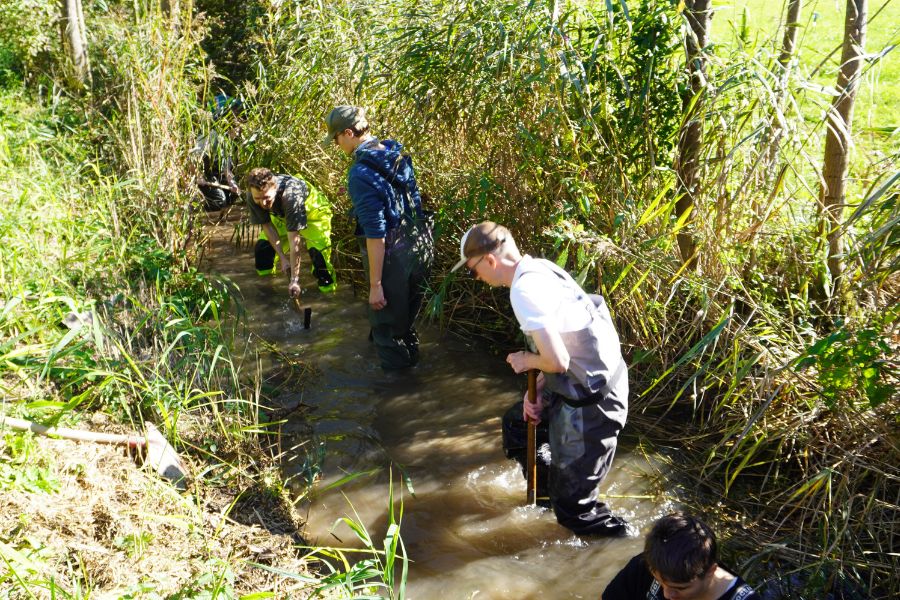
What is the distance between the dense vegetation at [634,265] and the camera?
3338 mm

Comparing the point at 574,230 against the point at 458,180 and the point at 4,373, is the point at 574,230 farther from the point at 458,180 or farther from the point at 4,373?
the point at 4,373

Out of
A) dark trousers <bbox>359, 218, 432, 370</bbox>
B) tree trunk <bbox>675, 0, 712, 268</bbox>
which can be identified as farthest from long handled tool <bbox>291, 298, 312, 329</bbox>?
tree trunk <bbox>675, 0, 712, 268</bbox>

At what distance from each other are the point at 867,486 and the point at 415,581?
203 cm

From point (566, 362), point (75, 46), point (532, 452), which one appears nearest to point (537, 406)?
point (532, 452)

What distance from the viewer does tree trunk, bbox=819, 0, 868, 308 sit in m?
3.93

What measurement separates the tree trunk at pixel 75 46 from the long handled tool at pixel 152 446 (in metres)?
4.88

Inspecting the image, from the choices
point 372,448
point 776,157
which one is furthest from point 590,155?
point 372,448

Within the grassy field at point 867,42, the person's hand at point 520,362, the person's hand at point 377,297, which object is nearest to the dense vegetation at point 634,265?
the person's hand at point 377,297

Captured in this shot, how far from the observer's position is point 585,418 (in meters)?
3.36

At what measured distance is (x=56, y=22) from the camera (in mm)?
8625

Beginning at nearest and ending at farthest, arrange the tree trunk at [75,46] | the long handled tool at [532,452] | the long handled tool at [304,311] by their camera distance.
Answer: the long handled tool at [532,452], the long handled tool at [304,311], the tree trunk at [75,46]

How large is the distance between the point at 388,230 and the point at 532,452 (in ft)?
5.69

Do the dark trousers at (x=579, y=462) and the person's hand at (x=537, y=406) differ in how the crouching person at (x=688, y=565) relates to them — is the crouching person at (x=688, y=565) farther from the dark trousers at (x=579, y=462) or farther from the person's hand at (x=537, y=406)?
the person's hand at (x=537, y=406)

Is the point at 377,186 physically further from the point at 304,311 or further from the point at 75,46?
the point at 75,46
